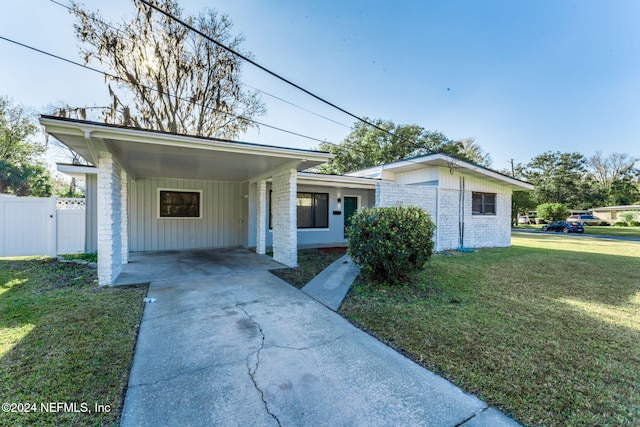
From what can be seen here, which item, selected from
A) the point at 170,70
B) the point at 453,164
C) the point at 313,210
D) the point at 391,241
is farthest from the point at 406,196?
the point at 170,70

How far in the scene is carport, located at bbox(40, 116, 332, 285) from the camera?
15.4ft

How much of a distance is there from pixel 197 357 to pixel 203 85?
1469cm

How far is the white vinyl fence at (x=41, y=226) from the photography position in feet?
23.6

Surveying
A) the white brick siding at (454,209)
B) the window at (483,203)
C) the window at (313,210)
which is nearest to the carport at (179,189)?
the window at (313,210)

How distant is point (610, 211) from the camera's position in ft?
105

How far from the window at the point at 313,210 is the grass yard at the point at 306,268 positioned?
6.00 feet

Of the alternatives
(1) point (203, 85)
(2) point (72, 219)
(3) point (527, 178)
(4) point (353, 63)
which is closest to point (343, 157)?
(1) point (203, 85)

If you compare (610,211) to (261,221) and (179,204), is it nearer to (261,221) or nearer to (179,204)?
(261,221)

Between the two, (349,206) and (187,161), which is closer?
(187,161)

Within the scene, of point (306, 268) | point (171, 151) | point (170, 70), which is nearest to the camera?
point (171, 151)

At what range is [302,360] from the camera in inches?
99.6

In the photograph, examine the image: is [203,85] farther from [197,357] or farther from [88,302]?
[197,357]

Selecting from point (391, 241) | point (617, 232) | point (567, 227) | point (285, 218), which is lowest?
point (617, 232)

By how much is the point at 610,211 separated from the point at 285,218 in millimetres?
43280
